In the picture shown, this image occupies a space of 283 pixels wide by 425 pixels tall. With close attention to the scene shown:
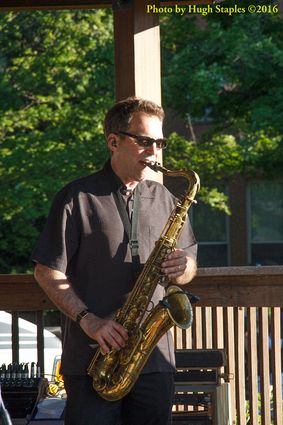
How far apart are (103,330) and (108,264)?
0.29 meters

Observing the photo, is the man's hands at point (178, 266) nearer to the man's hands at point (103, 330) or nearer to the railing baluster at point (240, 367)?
the man's hands at point (103, 330)

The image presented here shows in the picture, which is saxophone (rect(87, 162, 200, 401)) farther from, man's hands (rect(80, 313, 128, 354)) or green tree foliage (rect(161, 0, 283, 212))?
green tree foliage (rect(161, 0, 283, 212))

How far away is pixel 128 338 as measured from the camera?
13.0 ft

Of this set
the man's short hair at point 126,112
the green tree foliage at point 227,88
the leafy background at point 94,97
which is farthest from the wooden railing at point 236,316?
the leafy background at point 94,97

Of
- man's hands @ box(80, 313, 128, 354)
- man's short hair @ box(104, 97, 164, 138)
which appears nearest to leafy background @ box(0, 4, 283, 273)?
man's short hair @ box(104, 97, 164, 138)

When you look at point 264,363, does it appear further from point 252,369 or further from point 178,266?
point 178,266

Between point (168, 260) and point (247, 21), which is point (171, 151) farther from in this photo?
point (168, 260)

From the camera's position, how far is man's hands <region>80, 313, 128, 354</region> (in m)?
3.77

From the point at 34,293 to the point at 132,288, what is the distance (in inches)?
73.1

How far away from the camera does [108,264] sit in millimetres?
3898

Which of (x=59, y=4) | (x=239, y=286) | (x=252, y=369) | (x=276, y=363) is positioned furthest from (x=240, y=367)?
(x=59, y=4)

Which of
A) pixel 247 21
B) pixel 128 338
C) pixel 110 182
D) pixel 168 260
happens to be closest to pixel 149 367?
pixel 128 338

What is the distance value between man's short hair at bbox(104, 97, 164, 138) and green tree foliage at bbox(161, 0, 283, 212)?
33.9 ft

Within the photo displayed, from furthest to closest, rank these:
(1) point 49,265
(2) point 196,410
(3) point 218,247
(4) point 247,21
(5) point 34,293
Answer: (3) point 218,247 < (4) point 247,21 < (5) point 34,293 < (2) point 196,410 < (1) point 49,265
